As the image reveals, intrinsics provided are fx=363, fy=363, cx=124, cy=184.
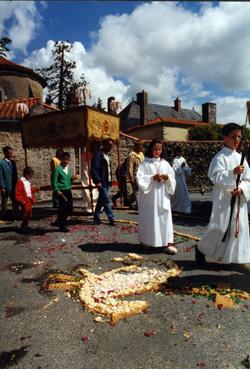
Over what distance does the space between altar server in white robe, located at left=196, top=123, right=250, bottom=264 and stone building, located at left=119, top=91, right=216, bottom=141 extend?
131ft

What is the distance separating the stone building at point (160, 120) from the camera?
4638 centimetres

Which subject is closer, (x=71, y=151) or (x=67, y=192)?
(x=67, y=192)

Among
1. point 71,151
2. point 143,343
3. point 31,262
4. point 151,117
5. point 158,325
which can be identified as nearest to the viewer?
point 143,343

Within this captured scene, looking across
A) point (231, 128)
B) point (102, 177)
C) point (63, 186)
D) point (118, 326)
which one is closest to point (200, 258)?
point (231, 128)

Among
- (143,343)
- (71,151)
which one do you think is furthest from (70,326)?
(71,151)

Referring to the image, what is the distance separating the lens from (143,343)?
361 centimetres

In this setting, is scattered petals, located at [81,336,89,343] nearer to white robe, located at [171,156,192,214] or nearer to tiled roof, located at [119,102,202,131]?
white robe, located at [171,156,192,214]

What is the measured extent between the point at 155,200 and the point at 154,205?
93mm

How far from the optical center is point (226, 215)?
5336 mm

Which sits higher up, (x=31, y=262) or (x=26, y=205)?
(x=26, y=205)

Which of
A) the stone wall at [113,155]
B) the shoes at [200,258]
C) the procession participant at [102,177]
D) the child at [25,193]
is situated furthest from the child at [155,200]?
the stone wall at [113,155]

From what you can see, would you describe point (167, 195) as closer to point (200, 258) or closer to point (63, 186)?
point (200, 258)

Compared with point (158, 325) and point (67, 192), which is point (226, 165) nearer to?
point (158, 325)

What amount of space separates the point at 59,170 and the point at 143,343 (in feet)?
18.2
